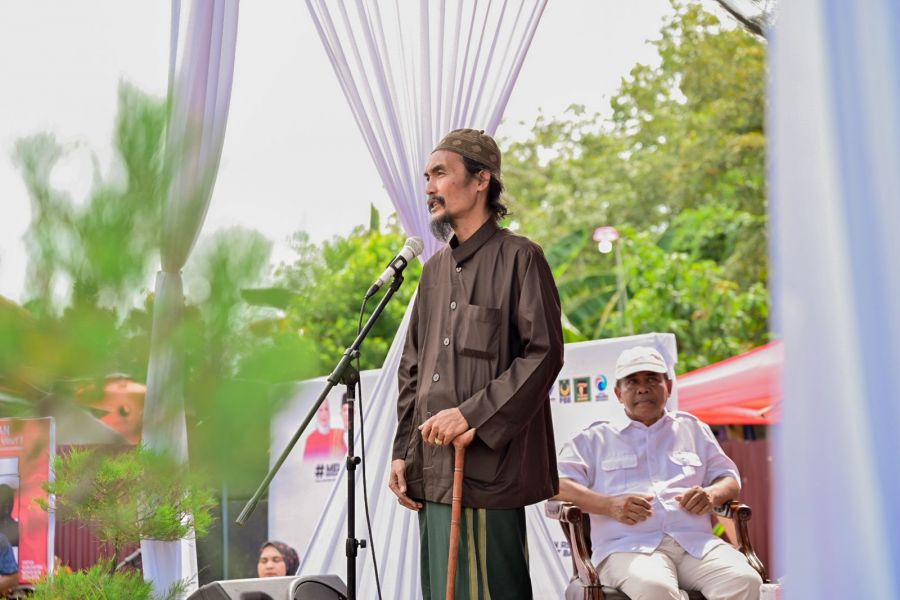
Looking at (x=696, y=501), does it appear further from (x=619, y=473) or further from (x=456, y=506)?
(x=456, y=506)

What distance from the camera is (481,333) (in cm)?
250

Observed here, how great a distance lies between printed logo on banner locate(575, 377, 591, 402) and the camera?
4266mm

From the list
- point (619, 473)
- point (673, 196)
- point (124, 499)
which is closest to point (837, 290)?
point (619, 473)

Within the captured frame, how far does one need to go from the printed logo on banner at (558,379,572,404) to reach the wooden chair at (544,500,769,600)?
99 cm

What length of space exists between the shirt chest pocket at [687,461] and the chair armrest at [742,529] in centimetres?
17

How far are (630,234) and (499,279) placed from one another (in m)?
13.5

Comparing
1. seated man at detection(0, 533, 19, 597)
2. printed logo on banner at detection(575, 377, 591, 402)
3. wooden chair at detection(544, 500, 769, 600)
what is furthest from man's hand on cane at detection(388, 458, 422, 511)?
seated man at detection(0, 533, 19, 597)

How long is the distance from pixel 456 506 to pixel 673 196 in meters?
15.5

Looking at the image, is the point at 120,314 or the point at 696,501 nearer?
the point at 696,501

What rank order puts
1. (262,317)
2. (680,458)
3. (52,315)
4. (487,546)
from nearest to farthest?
(487,546) < (680,458) < (52,315) < (262,317)

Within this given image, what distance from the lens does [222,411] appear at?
648 cm

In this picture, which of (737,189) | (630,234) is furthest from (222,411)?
(737,189)

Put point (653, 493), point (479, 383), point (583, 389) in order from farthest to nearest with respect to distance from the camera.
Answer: point (583, 389), point (653, 493), point (479, 383)

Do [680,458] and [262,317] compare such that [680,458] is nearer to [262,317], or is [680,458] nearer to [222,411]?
[222,411]
